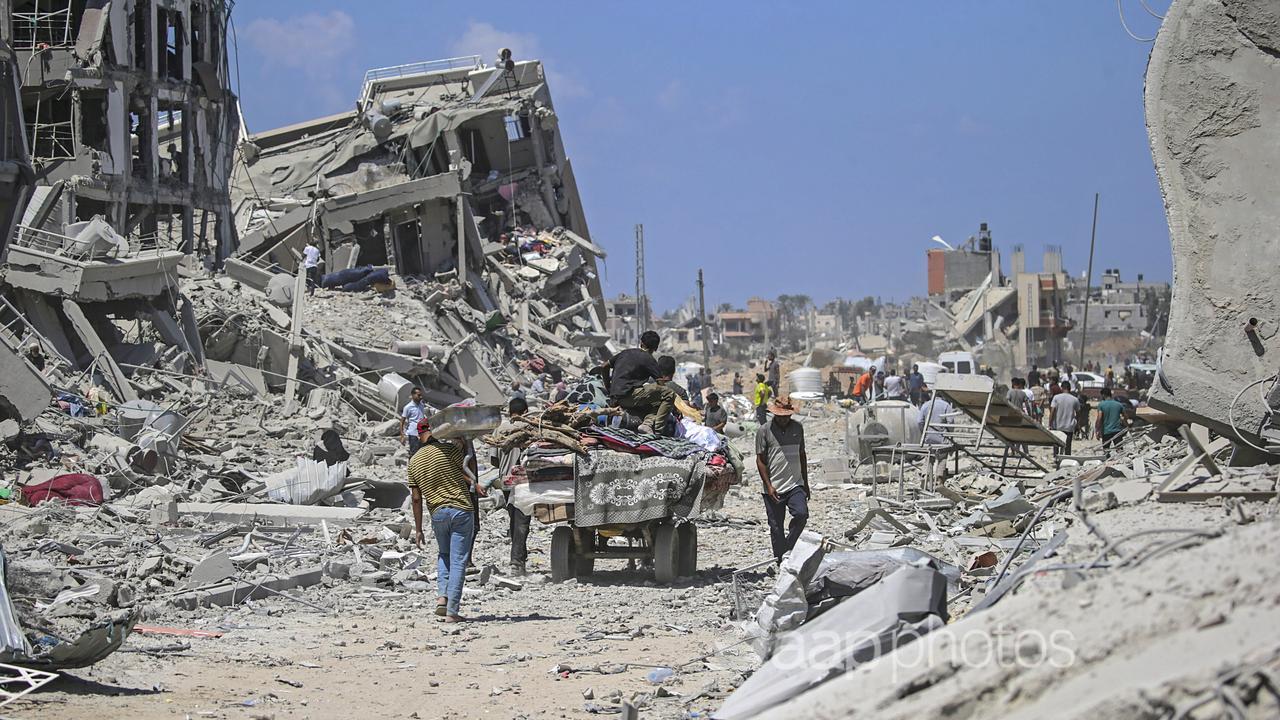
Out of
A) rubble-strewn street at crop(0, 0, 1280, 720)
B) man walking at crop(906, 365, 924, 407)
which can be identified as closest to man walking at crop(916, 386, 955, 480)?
rubble-strewn street at crop(0, 0, 1280, 720)

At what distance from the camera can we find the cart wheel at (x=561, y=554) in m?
11.5

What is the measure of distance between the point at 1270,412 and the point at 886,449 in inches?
373

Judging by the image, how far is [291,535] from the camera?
13.0 m

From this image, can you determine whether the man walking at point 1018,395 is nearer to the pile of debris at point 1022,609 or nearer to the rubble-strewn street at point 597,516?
the rubble-strewn street at point 597,516

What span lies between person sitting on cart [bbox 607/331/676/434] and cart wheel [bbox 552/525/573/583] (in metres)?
1.11

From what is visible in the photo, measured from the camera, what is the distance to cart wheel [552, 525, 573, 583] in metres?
11.5

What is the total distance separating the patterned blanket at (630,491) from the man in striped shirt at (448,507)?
1299mm

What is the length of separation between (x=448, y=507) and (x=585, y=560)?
2.41 m

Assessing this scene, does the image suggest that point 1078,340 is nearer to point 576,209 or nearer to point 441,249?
point 576,209

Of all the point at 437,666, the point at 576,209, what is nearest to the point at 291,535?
the point at 437,666

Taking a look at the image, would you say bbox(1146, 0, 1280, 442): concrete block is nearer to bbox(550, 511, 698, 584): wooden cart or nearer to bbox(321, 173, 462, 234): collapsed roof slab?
bbox(550, 511, 698, 584): wooden cart

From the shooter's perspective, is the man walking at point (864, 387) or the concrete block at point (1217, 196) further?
the man walking at point (864, 387)

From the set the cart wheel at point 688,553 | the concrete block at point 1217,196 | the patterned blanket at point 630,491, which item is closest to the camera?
the concrete block at point 1217,196

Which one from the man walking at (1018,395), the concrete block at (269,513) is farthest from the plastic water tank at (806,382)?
the concrete block at (269,513)
